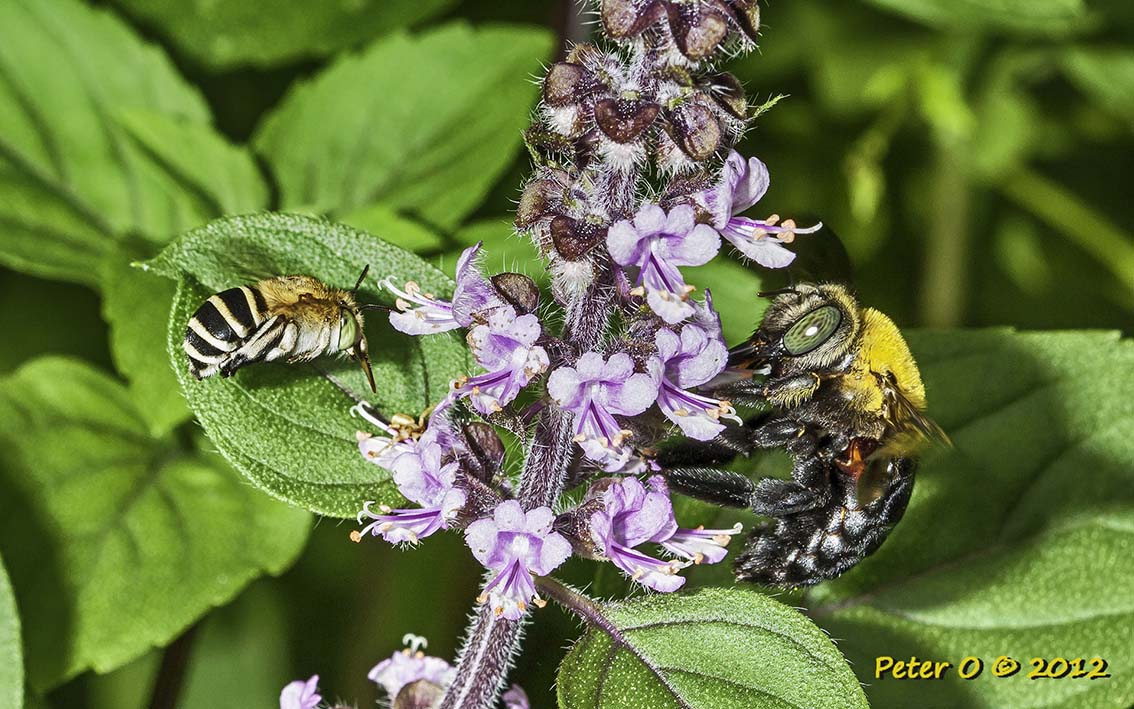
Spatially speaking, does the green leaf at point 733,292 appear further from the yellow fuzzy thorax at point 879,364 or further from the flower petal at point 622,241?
the flower petal at point 622,241

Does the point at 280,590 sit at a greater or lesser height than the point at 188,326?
lesser

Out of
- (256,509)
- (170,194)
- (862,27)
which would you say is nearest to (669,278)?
(256,509)

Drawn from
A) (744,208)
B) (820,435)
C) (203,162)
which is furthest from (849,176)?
(744,208)

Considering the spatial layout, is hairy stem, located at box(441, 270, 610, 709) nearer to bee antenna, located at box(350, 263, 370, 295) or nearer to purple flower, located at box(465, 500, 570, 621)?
purple flower, located at box(465, 500, 570, 621)

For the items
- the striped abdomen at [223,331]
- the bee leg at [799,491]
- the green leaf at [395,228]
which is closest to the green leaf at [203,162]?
the green leaf at [395,228]

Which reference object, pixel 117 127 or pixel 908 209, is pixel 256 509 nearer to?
pixel 117 127

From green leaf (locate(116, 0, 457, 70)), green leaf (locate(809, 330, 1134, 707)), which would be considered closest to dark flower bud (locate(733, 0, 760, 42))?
green leaf (locate(809, 330, 1134, 707))
